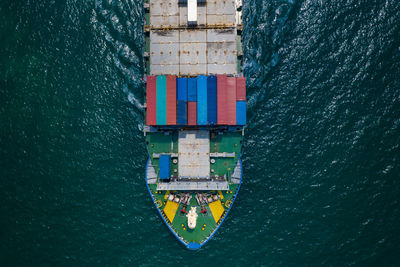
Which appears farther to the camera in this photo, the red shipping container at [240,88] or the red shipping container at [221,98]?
the red shipping container at [240,88]

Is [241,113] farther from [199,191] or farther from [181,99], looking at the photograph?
[199,191]

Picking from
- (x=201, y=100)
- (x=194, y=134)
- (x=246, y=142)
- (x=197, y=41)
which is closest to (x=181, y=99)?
(x=201, y=100)

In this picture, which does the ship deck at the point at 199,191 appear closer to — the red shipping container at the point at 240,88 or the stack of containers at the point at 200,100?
the stack of containers at the point at 200,100

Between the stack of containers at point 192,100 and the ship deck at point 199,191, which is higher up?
the stack of containers at point 192,100

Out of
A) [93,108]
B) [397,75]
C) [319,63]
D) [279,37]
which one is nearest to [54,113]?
[93,108]

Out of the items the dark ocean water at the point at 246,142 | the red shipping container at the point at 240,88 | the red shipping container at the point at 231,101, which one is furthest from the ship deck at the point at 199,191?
the red shipping container at the point at 240,88

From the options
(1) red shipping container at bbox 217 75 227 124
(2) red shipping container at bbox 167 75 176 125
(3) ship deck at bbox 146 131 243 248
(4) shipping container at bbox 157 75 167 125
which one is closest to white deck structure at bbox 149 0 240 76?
(1) red shipping container at bbox 217 75 227 124
